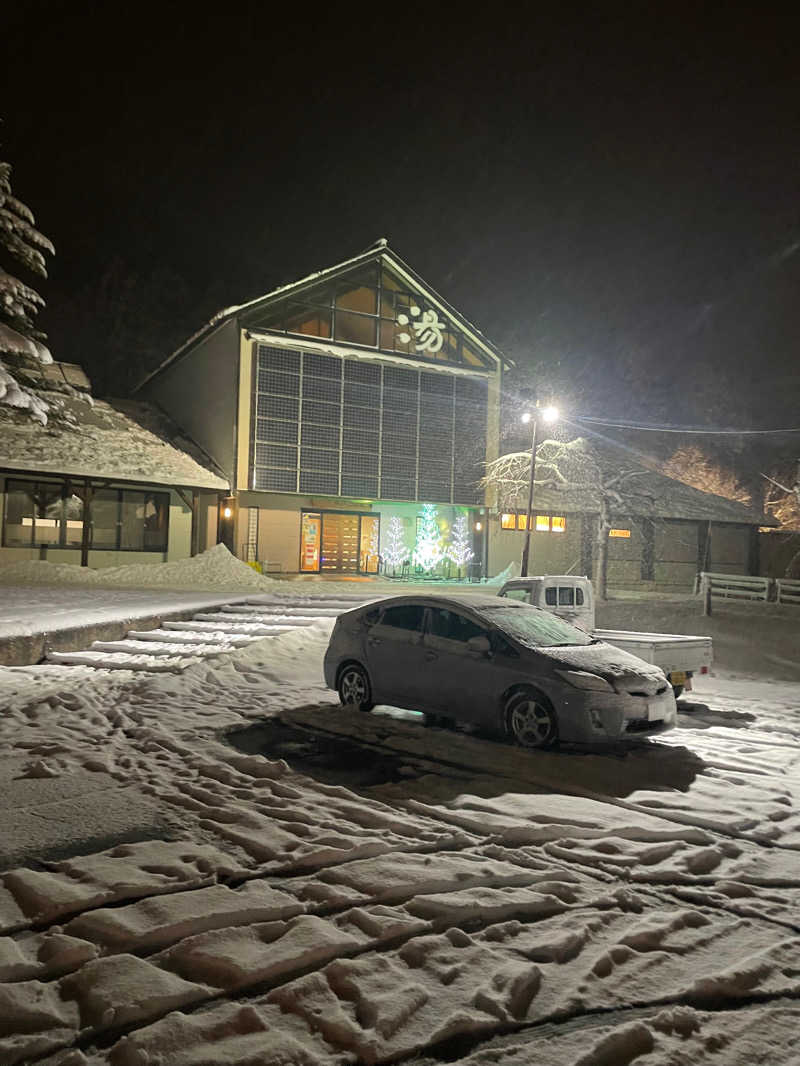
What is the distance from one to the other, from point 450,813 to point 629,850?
4.28 feet

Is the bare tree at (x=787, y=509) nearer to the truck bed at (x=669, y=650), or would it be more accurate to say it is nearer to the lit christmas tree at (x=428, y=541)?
the lit christmas tree at (x=428, y=541)

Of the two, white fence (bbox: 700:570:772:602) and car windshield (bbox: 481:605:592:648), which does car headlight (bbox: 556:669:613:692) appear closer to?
car windshield (bbox: 481:605:592:648)

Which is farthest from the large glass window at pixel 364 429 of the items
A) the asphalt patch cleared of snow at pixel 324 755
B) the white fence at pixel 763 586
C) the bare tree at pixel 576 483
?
the asphalt patch cleared of snow at pixel 324 755

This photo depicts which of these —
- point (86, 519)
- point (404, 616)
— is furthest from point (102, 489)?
point (404, 616)

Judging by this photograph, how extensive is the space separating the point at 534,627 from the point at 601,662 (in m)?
1.00

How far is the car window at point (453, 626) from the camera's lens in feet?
28.3

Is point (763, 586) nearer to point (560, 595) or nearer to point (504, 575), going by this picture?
point (504, 575)

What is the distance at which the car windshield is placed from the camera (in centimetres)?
836

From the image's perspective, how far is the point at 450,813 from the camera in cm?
570

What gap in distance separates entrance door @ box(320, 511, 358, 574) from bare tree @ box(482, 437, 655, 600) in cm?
578

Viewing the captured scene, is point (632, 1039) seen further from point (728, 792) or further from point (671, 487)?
point (671, 487)

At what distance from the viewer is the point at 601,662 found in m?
7.97

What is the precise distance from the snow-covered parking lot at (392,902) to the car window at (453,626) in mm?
1222

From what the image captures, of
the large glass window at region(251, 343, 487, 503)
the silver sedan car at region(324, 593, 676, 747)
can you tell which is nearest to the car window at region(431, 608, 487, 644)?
the silver sedan car at region(324, 593, 676, 747)
